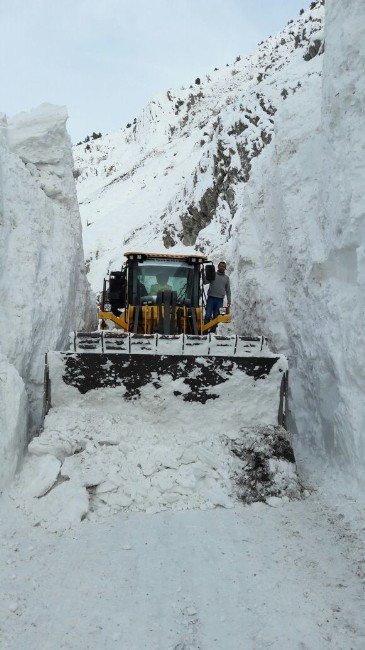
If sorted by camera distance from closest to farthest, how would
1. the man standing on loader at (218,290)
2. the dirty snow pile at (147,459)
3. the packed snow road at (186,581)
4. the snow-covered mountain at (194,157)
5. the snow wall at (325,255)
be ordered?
the packed snow road at (186,581) → the dirty snow pile at (147,459) → the snow wall at (325,255) → the man standing on loader at (218,290) → the snow-covered mountain at (194,157)

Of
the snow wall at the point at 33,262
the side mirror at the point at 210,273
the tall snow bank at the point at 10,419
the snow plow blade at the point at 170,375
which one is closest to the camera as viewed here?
the tall snow bank at the point at 10,419

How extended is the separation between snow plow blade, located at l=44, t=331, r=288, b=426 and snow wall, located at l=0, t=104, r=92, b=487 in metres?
0.60

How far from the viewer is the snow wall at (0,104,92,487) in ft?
17.4

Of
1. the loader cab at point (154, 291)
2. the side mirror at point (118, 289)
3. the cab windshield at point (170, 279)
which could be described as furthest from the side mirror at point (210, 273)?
the side mirror at point (118, 289)

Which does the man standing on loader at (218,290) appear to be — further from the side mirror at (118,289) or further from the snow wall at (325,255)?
the side mirror at (118,289)

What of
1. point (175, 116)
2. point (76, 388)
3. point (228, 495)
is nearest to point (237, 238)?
point (76, 388)

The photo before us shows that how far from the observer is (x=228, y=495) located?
486cm

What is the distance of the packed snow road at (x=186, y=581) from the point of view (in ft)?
9.76

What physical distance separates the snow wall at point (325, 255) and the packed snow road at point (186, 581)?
4.10ft

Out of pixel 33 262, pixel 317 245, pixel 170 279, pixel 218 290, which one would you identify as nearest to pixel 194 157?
pixel 218 290

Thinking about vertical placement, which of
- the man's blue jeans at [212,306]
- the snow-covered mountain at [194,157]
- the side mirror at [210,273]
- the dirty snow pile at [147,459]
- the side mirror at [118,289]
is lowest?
the dirty snow pile at [147,459]

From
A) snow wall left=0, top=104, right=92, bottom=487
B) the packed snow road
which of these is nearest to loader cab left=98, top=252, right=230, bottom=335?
snow wall left=0, top=104, right=92, bottom=487

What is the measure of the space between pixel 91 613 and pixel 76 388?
299 cm

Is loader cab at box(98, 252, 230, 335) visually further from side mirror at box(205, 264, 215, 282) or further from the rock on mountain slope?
the rock on mountain slope
